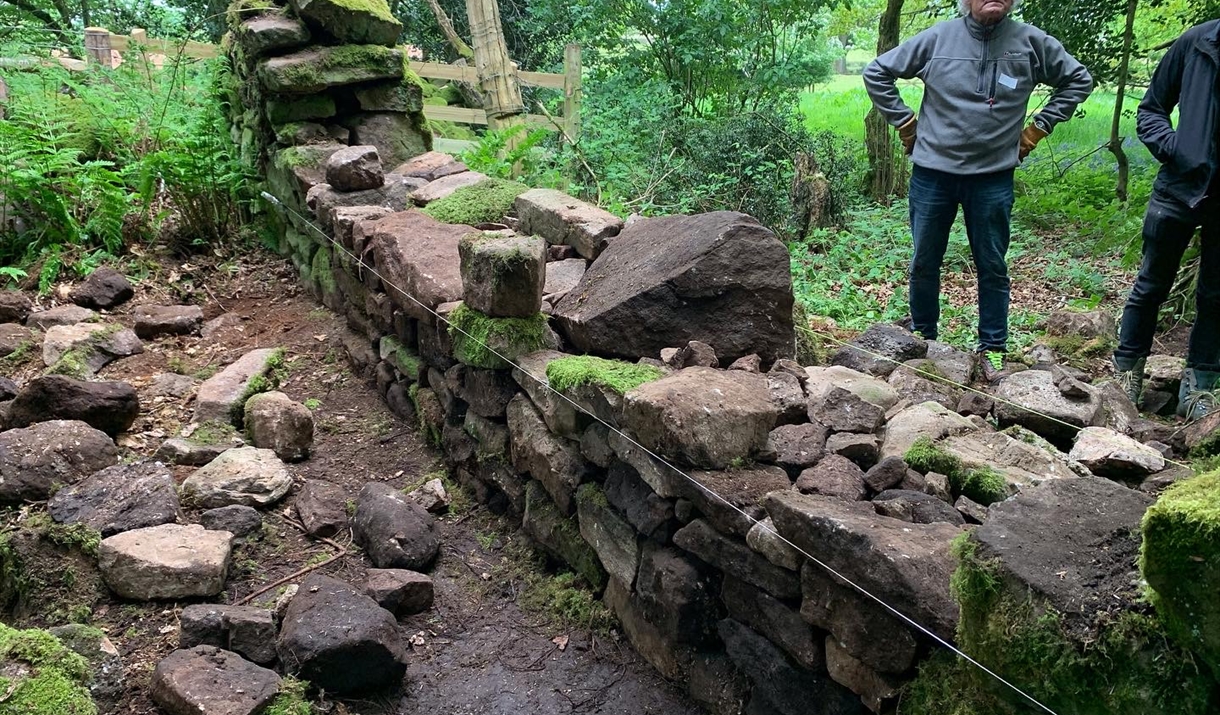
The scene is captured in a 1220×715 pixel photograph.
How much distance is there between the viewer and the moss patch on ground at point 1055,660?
63.4 inches

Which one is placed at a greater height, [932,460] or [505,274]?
[505,274]

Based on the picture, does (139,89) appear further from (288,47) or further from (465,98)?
(465,98)

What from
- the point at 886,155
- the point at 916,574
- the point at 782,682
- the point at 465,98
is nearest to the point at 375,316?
the point at 782,682

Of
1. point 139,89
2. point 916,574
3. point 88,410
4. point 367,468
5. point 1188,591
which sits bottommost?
point 367,468

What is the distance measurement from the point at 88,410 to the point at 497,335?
6.83 ft

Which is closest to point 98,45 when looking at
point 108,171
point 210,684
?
point 108,171

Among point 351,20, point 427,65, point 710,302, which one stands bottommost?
point 710,302

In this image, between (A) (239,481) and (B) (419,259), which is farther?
(B) (419,259)

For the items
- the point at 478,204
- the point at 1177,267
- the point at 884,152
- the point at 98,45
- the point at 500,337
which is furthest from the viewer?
the point at 884,152

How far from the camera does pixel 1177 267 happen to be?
4.31 meters

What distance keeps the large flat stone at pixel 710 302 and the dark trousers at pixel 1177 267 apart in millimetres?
2091

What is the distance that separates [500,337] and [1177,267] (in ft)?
10.7

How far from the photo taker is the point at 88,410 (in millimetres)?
4258

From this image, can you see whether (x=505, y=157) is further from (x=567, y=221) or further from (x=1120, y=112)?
(x=1120, y=112)
